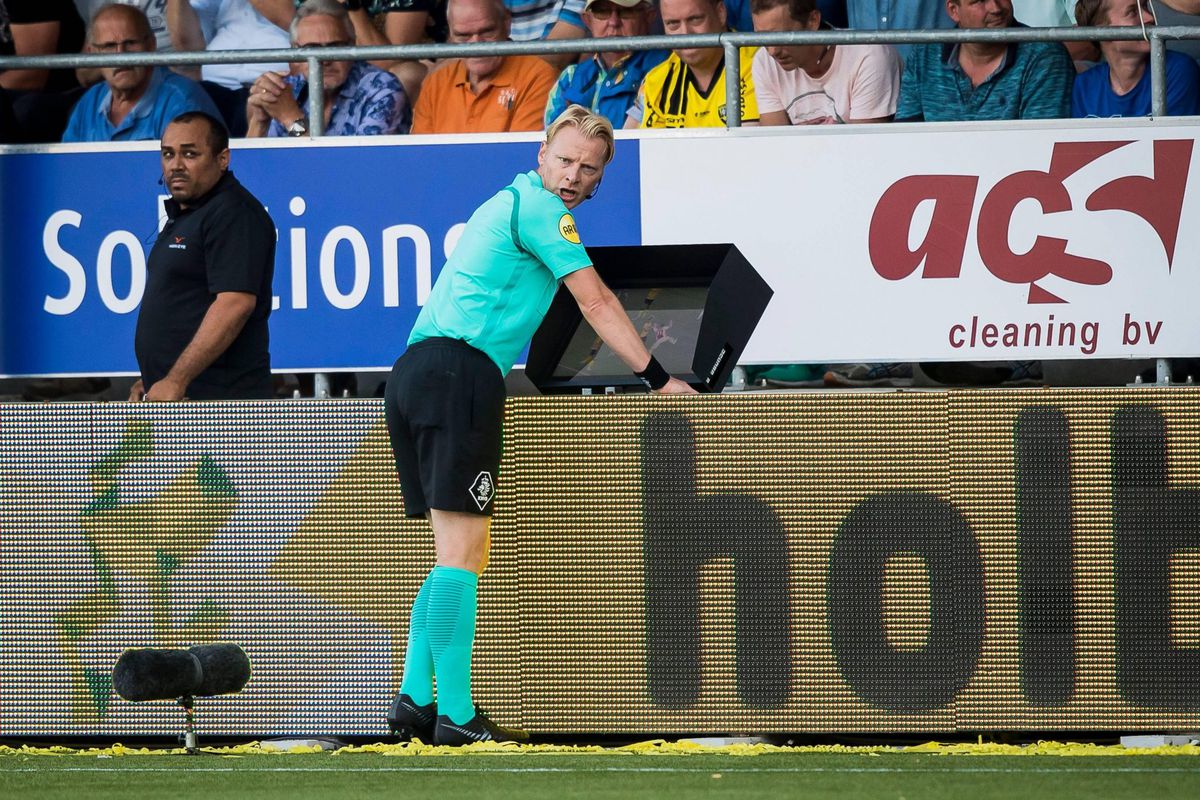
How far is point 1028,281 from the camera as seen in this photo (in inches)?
267

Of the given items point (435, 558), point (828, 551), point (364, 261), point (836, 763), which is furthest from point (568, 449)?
point (364, 261)

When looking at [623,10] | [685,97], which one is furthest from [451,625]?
[623,10]

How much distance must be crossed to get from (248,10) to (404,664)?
475cm

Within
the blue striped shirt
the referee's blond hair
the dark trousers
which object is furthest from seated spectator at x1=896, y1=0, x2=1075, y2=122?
the dark trousers

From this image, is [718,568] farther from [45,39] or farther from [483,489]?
[45,39]

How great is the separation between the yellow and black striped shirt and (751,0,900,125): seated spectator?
0.09 metres

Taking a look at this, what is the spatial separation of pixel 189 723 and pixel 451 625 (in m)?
0.97

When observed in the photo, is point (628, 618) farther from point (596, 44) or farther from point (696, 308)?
point (596, 44)

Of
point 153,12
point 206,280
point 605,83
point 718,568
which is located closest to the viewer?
point 718,568

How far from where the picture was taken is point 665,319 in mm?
5918

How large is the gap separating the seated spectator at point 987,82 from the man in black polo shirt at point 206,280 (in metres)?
2.79

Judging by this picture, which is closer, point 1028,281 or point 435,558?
point 435,558

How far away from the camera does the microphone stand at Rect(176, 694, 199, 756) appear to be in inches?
210

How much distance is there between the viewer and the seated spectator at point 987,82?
23.7 ft
